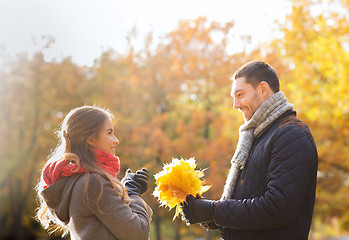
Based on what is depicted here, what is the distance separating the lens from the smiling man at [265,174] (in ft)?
8.71

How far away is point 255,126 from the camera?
10.3 ft

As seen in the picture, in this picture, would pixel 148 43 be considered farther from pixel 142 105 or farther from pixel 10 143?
pixel 10 143

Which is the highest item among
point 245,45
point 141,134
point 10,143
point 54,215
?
point 245,45

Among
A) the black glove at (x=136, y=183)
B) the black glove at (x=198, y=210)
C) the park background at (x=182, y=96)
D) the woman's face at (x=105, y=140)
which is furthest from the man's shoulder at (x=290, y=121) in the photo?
the park background at (x=182, y=96)

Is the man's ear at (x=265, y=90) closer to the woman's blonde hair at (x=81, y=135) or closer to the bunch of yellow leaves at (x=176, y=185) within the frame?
the bunch of yellow leaves at (x=176, y=185)

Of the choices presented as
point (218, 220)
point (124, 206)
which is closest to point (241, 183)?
point (218, 220)

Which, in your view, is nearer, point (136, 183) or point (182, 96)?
point (136, 183)

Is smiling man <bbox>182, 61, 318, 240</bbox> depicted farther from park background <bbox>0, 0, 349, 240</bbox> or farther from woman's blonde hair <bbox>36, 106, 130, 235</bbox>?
park background <bbox>0, 0, 349, 240</bbox>

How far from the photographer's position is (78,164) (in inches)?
110

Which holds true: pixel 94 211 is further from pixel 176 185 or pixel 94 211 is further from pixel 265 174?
pixel 265 174

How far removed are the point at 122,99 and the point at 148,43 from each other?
8.10ft

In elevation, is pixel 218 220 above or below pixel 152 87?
below

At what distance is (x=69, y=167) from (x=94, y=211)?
1.17ft

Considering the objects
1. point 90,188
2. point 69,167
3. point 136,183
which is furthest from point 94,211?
point 136,183
